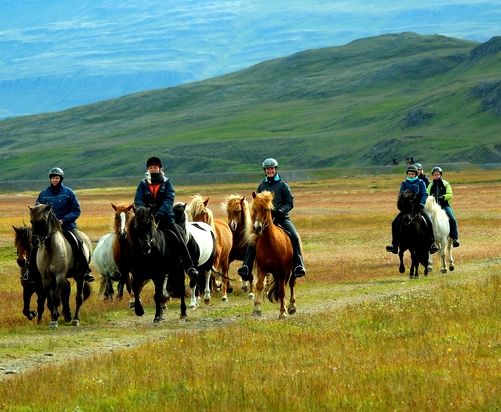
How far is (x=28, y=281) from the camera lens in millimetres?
19484

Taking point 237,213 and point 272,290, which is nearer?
point 272,290

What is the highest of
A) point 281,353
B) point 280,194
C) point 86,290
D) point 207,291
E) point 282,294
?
point 280,194

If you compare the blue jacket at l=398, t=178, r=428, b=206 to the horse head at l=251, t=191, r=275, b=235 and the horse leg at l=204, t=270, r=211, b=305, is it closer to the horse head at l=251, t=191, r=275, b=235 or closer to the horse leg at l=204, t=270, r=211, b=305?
the horse leg at l=204, t=270, r=211, b=305

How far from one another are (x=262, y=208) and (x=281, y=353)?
501cm

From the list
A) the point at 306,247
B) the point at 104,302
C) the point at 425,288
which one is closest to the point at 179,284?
the point at 104,302

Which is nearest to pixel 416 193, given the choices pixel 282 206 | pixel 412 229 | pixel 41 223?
pixel 412 229

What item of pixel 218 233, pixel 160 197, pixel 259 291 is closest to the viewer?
pixel 259 291

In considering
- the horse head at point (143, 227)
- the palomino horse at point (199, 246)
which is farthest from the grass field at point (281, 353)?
the horse head at point (143, 227)

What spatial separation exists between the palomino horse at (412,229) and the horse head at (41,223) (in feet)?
36.7

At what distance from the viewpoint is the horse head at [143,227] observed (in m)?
18.3

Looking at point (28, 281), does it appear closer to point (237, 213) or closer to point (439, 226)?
point (237, 213)

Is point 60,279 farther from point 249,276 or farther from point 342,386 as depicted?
point 342,386

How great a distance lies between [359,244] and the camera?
41.5m

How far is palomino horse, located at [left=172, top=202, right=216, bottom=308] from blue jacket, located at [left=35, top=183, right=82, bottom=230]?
2.24m
